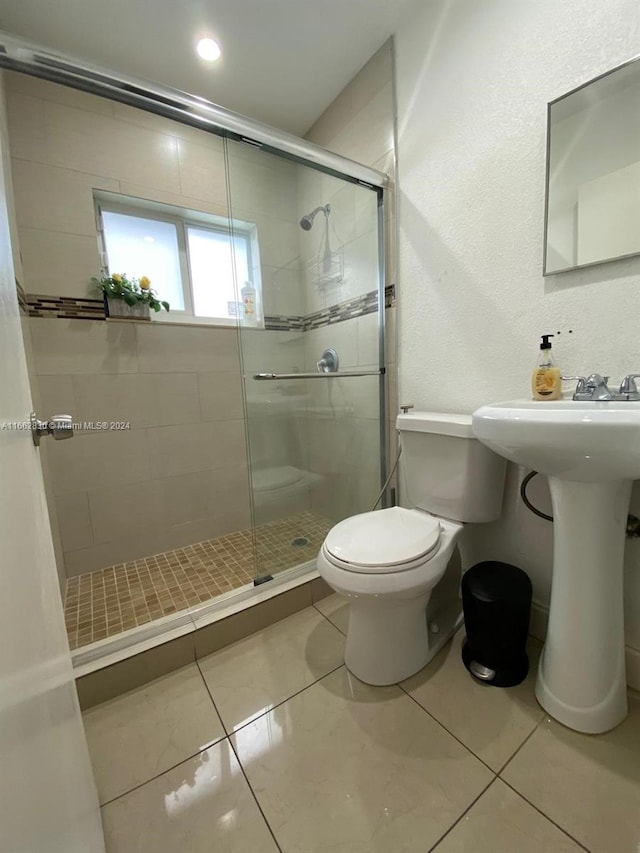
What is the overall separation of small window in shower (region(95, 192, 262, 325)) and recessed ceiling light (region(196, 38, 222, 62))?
63cm

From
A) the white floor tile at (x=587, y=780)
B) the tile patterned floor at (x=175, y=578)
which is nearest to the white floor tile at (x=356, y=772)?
the white floor tile at (x=587, y=780)

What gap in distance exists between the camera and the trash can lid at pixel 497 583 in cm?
106

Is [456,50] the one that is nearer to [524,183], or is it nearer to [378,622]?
[524,183]

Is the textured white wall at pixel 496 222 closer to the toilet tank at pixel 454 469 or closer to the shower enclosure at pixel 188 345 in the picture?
the toilet tank at pixel 454 469

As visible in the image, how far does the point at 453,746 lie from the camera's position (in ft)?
3.00

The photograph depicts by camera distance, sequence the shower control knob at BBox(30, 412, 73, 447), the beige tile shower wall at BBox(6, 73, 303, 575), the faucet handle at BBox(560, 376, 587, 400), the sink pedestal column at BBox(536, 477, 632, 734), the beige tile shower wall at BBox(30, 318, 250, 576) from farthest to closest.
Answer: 1. the beige tile shower wall at BBox(30, 318, 250, 576)
2. the beige tile shower wall at BBox(6, 73, 303, 575)
3. the faucet handle at BBox(560, 376, 587, 400)
4. the sink pedestal column at BBox(536, 477, 632, 734)
5. the shower control knob at BBox(30, 412, 73, 447)

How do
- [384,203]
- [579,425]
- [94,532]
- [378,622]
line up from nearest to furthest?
[579,425], [378,622], [384,203], [94,532]

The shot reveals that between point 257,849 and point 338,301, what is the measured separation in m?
1.91

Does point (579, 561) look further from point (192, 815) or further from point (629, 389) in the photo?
point (192, 815)

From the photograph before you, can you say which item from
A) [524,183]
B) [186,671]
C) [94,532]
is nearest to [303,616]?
[186,671]

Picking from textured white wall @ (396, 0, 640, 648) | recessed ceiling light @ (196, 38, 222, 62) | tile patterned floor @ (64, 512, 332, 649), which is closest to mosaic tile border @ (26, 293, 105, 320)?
recessed ceiling light @ (196, 38, 222, 62)

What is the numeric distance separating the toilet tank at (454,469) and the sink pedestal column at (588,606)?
0.29 meters

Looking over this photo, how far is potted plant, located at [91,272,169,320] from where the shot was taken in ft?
5.58

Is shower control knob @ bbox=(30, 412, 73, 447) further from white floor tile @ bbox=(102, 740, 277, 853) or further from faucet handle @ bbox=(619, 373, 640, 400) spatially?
faucet handle @ bbox=(619, 373, 640, 400)
